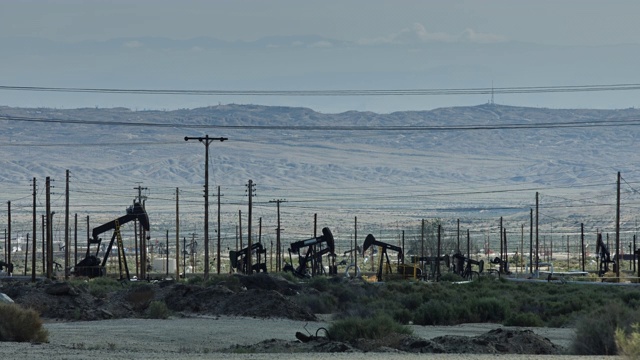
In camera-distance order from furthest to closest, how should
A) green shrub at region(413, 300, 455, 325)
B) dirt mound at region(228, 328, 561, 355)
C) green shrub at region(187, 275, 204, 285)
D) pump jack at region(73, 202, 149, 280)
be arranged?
1. pump jack at region(73, 202, 149, 280)
2. green shrub at region(187, 275, 204, 285)
3. green shrub at region(413, 300, 455, 325)
4. dirt mound at region(228, 328, 561, 355)

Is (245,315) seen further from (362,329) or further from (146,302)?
(362,329)

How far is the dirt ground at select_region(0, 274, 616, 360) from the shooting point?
29.3 m

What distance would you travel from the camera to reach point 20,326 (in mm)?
31469

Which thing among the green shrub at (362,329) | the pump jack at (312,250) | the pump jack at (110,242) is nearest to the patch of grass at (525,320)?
the green shrub at (362,329)

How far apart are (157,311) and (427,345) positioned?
16404 mm

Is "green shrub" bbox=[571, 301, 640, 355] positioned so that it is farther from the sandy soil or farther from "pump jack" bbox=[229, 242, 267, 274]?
"pump jack" bbox=[229, 242, 267, 274]

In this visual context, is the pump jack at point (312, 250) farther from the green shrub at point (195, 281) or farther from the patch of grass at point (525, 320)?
the patch of grass at point (525, 320)

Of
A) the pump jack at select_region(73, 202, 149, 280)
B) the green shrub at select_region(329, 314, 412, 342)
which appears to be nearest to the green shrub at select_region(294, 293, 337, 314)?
the green shrub at select_region(329, 314, 412, 342)

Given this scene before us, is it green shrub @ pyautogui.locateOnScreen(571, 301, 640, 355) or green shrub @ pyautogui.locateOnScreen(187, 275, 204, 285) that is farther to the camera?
green shrub @ pyautogui.locateOnScreen(187, 275, 204, 285)

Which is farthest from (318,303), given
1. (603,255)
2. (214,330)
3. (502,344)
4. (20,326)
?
(603,255)

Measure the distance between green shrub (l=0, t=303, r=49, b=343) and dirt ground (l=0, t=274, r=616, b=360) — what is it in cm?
65

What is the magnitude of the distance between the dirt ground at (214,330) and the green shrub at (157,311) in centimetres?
28

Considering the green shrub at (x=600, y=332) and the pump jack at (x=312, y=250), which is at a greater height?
the green shrub at (x=600, y=332)

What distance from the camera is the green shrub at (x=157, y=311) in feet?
146
